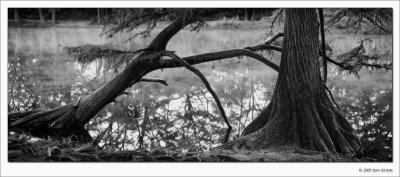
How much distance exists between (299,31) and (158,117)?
2722 mm

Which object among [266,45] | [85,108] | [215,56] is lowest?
Result: [85,108]

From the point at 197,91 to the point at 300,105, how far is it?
11.3 ft

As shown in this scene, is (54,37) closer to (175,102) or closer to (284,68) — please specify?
(175,102)

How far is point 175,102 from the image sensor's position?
24.9 feet

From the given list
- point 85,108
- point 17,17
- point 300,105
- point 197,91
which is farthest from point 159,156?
point 197,91

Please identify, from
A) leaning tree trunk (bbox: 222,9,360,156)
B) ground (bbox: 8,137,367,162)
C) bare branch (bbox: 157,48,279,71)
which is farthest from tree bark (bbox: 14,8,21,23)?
leaning tree trunk (bbox: 222,9,360,156)

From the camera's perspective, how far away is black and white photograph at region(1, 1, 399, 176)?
15.7 ft

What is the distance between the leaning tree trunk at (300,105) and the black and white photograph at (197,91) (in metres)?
0.01

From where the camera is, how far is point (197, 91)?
26.9ft

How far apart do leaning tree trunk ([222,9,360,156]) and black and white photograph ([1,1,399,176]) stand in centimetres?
1

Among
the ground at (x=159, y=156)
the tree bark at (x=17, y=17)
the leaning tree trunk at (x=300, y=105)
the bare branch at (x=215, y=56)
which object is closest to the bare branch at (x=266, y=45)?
the bare branch at (x=215, y=56)

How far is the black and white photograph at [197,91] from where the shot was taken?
4.79m

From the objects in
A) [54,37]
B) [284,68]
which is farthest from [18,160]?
[284,68]

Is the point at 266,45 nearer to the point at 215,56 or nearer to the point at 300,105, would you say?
the point at 215,56
